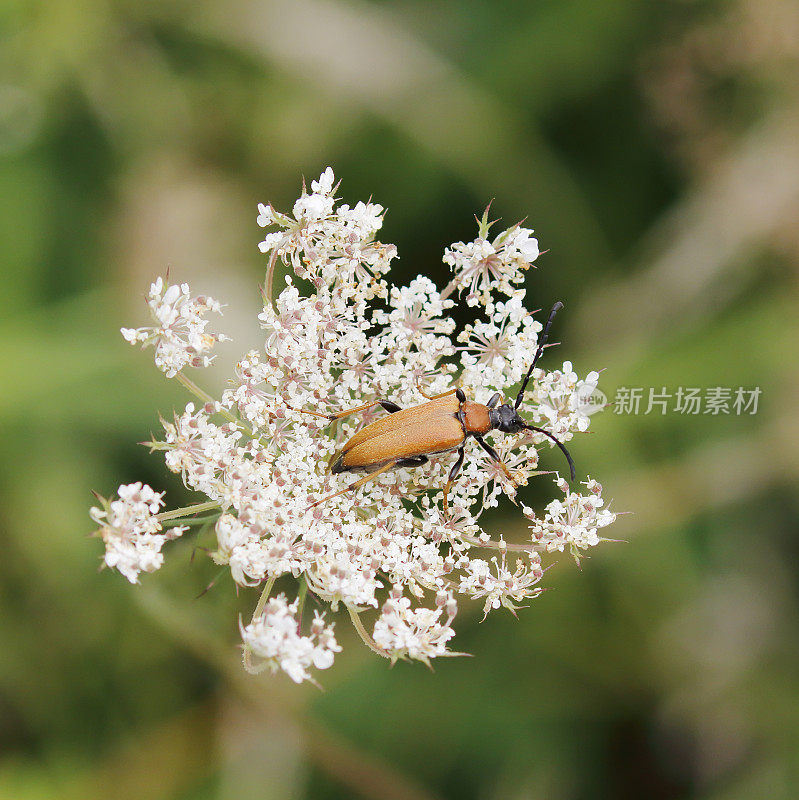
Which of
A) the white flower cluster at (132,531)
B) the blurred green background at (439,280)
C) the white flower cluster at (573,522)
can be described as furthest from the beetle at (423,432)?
the blurred green background at (439,280)

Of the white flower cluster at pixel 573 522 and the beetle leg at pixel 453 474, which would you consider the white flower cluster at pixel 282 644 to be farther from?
the white flower cluster at pixel 573 522

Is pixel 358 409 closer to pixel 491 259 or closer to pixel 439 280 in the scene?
pixel 491 259

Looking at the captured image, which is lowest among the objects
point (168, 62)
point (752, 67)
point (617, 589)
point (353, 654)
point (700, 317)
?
point (353, 654)

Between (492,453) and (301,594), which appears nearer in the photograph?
(301,594)

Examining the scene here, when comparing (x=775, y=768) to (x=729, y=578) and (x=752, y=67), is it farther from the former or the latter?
(x=752, y=67)

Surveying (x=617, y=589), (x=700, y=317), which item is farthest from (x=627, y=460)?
(x=700, y=317)

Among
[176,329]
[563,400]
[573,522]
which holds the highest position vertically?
[563,400]

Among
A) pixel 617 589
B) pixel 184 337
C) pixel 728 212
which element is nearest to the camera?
pixel 184 337

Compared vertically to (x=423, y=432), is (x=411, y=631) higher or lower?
lower

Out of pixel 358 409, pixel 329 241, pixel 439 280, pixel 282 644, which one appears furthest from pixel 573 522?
pixel 439 280
